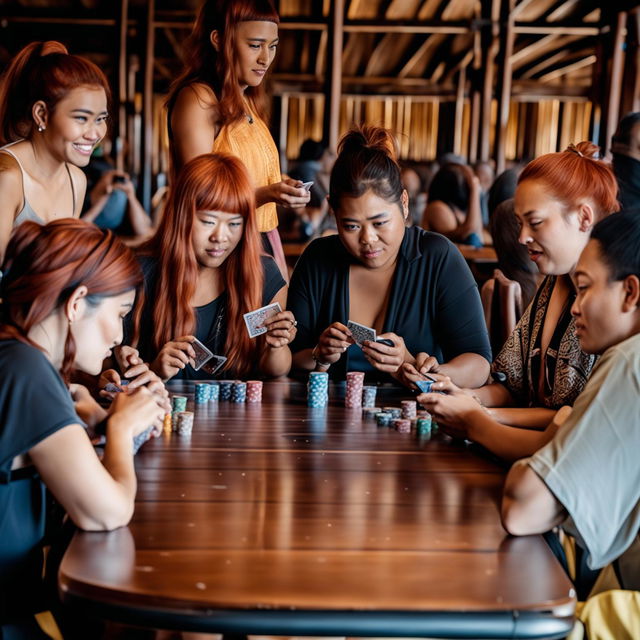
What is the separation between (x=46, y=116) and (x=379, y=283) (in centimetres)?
120

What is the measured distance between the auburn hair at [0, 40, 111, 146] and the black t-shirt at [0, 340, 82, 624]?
156cm

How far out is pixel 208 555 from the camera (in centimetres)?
128

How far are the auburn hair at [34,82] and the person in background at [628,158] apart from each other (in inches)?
111

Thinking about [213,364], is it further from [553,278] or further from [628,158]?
[628,158]

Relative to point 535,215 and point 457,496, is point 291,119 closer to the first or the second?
point 535,215

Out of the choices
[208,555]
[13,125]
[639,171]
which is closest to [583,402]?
[208,555]

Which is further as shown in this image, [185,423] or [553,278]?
[553,278]

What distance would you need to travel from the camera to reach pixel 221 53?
10.4 ft

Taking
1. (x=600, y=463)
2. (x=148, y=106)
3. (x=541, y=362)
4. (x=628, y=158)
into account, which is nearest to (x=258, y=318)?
(x=541, y=362)

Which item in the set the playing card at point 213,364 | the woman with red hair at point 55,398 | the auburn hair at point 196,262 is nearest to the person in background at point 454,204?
the auburn hair at point 196,262

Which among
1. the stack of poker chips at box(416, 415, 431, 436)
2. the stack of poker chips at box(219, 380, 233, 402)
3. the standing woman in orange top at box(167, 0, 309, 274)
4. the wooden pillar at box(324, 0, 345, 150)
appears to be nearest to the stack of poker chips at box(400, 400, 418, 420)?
the stack of poker chips at box(416, 415, 431, 436)

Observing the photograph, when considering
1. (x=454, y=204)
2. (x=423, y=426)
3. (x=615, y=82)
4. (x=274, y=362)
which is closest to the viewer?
(x=423, y=426)

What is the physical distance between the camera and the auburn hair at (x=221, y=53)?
3.14 meters

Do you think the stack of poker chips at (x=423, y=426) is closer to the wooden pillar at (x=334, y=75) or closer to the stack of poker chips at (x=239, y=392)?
the stack of poker chips at (x=239, y=392)
